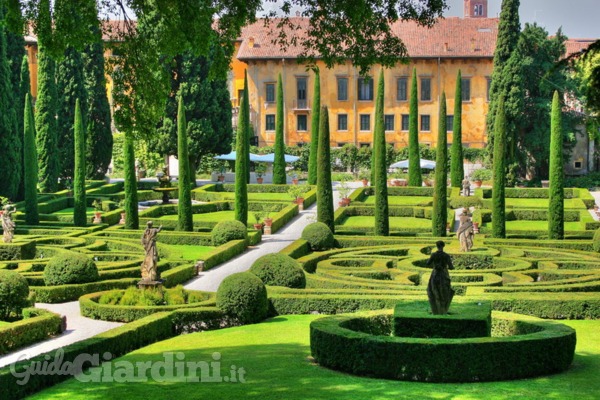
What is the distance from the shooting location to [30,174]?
41.2m

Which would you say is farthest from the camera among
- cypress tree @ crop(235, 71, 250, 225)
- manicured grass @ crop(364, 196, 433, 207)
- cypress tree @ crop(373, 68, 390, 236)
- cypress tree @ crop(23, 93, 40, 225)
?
manicured grass @ crop(364, 196, 433, 207)

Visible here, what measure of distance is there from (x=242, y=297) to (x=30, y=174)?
2168 cm

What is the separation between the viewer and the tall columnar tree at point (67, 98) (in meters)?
52.1

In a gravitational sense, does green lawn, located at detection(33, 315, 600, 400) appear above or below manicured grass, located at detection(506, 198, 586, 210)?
below

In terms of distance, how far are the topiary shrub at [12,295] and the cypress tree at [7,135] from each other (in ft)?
78.6

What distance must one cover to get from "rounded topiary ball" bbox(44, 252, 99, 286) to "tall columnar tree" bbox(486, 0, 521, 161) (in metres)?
32.0

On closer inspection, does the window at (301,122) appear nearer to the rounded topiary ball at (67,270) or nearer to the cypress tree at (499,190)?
the cypress tree at (499,190)

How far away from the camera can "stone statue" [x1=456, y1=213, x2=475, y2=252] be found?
30.1 m

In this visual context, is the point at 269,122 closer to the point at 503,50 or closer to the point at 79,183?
the point at 503,50

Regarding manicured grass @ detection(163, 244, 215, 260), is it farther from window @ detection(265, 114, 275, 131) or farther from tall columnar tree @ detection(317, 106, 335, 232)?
window @ detection(265, 114, 275, 131)

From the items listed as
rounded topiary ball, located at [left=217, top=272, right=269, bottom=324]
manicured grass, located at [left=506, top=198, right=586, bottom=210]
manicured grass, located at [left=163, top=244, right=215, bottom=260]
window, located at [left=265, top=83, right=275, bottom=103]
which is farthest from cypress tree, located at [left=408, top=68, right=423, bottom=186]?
rounded topiary ball, located at [left=217, top=272, right=269, bottom=324]

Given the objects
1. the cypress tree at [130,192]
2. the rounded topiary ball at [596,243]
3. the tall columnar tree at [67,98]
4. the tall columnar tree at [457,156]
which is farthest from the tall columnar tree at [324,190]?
the tall columnar tree at [67,98]

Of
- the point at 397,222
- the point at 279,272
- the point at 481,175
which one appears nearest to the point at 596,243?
the point at 397,222

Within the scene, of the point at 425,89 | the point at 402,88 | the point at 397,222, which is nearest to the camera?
the point at 397,222
